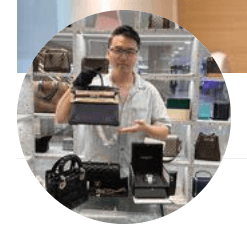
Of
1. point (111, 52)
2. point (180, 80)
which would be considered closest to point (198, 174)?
point (180, 80)

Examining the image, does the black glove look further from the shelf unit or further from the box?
the box

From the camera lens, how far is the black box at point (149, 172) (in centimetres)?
116

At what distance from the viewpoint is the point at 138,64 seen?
3.68 ft

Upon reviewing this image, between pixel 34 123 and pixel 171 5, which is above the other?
pixel 171 5

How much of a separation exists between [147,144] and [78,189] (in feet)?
1.12

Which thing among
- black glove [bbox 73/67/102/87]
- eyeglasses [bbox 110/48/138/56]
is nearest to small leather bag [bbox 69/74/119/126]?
black glove [bbox 73/67/102/87]

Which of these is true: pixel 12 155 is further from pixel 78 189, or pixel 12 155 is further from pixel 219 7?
pixel 219 7

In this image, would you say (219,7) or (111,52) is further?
(219,7)

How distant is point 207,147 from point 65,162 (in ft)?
1.88

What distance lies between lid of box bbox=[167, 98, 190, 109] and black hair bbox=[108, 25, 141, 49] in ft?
0.82

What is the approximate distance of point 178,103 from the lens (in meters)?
1.10

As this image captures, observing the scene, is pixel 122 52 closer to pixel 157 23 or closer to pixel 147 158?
pixel 157 23

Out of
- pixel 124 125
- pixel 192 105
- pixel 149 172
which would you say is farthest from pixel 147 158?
pixel 192 105

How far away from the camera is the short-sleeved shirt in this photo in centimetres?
114
